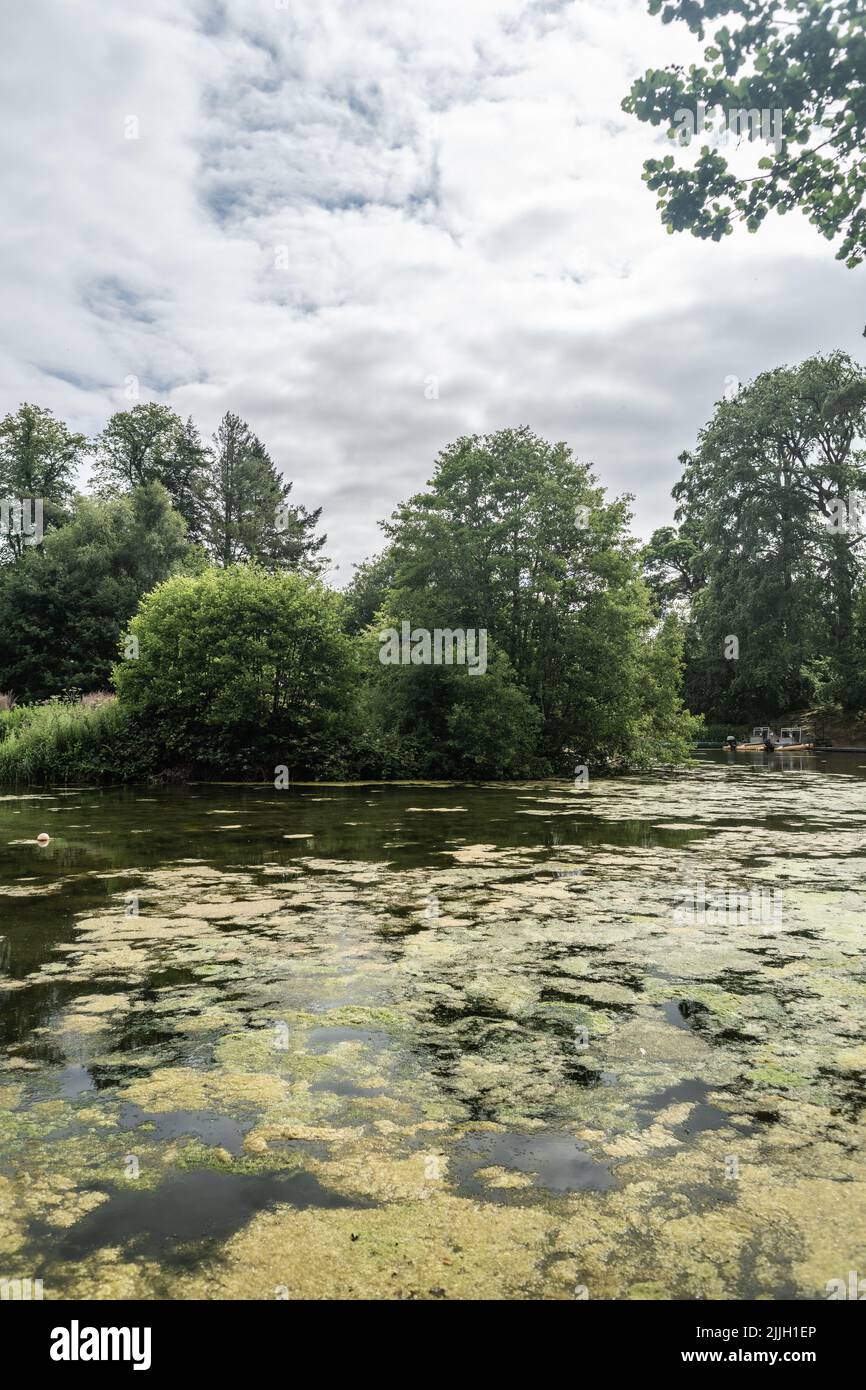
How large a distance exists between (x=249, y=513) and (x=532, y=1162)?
45297mm

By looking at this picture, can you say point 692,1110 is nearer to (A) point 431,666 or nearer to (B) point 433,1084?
(B) point 433,1084

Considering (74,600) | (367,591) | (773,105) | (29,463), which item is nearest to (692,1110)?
(773,105)

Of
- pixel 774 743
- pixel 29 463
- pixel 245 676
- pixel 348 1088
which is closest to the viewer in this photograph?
pixel 348 1088

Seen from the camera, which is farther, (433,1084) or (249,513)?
(249,513)

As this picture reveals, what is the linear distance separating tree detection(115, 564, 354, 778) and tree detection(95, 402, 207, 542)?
27839 mm

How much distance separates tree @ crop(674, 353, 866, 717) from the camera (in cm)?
3284

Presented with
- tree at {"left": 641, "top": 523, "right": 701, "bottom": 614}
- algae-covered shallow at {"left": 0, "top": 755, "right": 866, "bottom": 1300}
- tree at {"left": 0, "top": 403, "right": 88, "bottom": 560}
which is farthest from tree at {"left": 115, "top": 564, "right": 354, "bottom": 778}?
tree at {"left": 641, "top": 523, "right": 701, "bottom": 614}

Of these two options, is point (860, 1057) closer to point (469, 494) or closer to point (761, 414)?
point (469, 494)

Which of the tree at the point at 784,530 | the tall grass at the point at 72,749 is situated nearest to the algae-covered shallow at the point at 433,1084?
the tall grass at the point at 72,749

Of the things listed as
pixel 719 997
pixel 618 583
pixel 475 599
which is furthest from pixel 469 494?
pixel 719 997

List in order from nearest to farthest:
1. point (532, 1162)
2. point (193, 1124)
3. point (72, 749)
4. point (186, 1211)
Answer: point (186, 1211) → point (532, 1162) → point (193, 1124) → point (72, 749)

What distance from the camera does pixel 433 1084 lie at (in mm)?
2857

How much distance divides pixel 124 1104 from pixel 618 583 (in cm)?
1655
